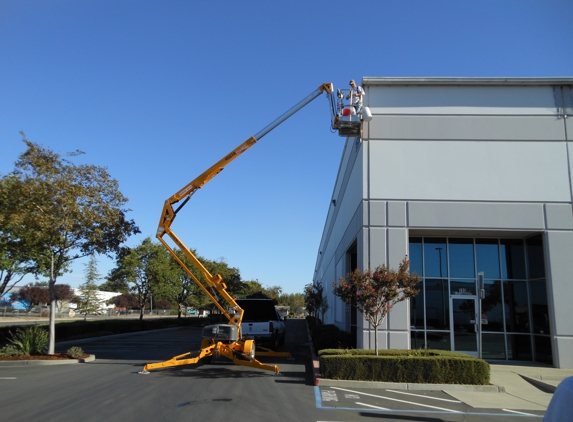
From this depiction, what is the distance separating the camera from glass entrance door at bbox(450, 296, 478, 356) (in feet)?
54.0

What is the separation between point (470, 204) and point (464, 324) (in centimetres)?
434

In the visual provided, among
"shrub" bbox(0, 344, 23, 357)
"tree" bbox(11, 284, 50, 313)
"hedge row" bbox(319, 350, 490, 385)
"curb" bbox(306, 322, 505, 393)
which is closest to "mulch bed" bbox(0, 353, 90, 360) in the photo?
"shrub" bbox(0, 344, 23, 357)

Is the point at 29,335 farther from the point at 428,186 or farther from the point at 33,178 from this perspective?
the point at 428,186

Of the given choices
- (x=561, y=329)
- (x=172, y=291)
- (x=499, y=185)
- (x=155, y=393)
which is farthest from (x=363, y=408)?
(x=172, y=291)

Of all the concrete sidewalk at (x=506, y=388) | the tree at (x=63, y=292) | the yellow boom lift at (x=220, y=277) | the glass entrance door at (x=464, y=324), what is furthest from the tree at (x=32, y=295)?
the concrete sidewalk at (x=506, y=388)

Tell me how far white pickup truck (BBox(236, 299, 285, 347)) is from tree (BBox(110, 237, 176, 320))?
2222 cm

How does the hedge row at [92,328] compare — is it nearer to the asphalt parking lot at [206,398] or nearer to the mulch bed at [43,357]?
the mulch bed at [43,357]

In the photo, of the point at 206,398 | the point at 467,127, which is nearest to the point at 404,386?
the point at 206,398

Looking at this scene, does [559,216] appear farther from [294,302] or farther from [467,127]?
[294,302]

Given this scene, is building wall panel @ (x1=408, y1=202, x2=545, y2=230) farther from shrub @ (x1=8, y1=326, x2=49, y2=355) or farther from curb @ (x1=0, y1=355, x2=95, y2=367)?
shrub @ (x1=8, y1=326, x2=49, y2=355)

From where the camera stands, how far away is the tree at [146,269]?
4028 centimetres

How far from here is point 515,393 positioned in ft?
37.8

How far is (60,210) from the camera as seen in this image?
16.1m

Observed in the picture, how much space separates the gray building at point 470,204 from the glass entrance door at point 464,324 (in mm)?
36
